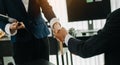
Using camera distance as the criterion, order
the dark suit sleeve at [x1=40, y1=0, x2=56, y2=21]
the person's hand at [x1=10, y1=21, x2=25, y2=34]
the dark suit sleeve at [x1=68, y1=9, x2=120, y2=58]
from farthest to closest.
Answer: the dark suit sleeve at [x1=40, y1=0, x2=56, y2=21] < the person's hand at [x1=10, y1=21, x2=25, y2=34] < the dark suit sleeve at [x1=68, y1=9, x2=120, y2=58]

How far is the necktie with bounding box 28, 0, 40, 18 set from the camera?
1.97 meters

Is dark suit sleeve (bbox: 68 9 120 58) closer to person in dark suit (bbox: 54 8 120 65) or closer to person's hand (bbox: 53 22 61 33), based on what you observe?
person in dark suit (bbox: 54 8 120 65)

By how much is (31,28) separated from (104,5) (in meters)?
1.63

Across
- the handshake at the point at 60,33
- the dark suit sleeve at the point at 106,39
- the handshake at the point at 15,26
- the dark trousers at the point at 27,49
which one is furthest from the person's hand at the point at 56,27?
the dark suit sleeve at the point at 106,39

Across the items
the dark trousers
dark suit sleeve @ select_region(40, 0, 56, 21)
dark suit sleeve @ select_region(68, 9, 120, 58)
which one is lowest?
the dark trousers

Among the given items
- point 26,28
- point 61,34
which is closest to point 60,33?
point 61,34

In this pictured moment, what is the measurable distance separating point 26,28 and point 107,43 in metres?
0.70

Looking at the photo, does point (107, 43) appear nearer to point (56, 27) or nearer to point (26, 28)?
point (56, 27)

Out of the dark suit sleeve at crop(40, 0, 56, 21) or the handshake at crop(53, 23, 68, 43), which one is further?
the dark suit sleeve at crop(40, 0, 56, 21)

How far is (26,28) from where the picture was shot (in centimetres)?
197

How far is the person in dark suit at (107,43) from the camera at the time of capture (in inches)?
59.4

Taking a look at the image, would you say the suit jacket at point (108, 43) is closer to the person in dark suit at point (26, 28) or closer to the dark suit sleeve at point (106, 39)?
the dark suit sleeve at point (106, 39)

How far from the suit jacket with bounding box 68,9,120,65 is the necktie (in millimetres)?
493

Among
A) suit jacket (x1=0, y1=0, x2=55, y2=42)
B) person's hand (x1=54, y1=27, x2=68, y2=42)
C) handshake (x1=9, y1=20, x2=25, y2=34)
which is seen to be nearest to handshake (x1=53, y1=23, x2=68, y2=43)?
person's hand (x1=54, y1=27, x2=68, y2=42)
